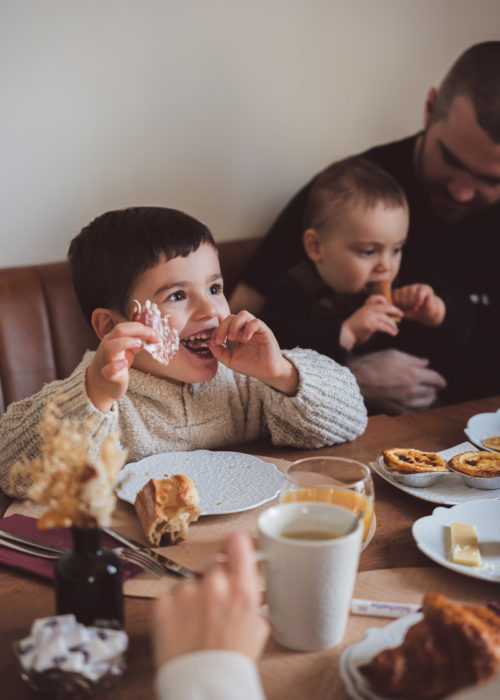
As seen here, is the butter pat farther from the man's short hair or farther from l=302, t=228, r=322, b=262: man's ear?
the man's short hair

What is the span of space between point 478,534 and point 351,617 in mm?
300

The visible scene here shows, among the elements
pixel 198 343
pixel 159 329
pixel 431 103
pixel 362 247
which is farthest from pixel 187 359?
pixel 431 103

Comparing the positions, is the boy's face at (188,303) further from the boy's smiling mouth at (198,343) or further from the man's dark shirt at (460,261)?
the man's dark shirt at (460,261)

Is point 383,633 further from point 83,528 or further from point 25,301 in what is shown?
point 25,301

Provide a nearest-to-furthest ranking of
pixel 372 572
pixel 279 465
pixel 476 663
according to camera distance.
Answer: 1. pixel 476 663
2. pixel 372 572
3. pixel 279 465

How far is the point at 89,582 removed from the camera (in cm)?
80

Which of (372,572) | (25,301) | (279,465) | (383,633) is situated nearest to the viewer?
(383,633)

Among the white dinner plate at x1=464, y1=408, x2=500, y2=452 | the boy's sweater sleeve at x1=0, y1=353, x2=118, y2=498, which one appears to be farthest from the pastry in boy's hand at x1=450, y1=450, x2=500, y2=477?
the boy's sweater sleeve at x1=0, y1=353, x2=118, y2=498

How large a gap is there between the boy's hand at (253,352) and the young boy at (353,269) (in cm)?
57

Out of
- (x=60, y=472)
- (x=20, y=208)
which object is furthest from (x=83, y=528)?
(x=20, y=208)

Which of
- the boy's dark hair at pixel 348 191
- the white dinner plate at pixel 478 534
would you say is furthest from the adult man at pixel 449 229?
the white dinner plate at pixel 478 534

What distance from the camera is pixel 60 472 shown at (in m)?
0.77

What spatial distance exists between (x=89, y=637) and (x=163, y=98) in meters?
1.92

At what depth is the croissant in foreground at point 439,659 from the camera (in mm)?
708
